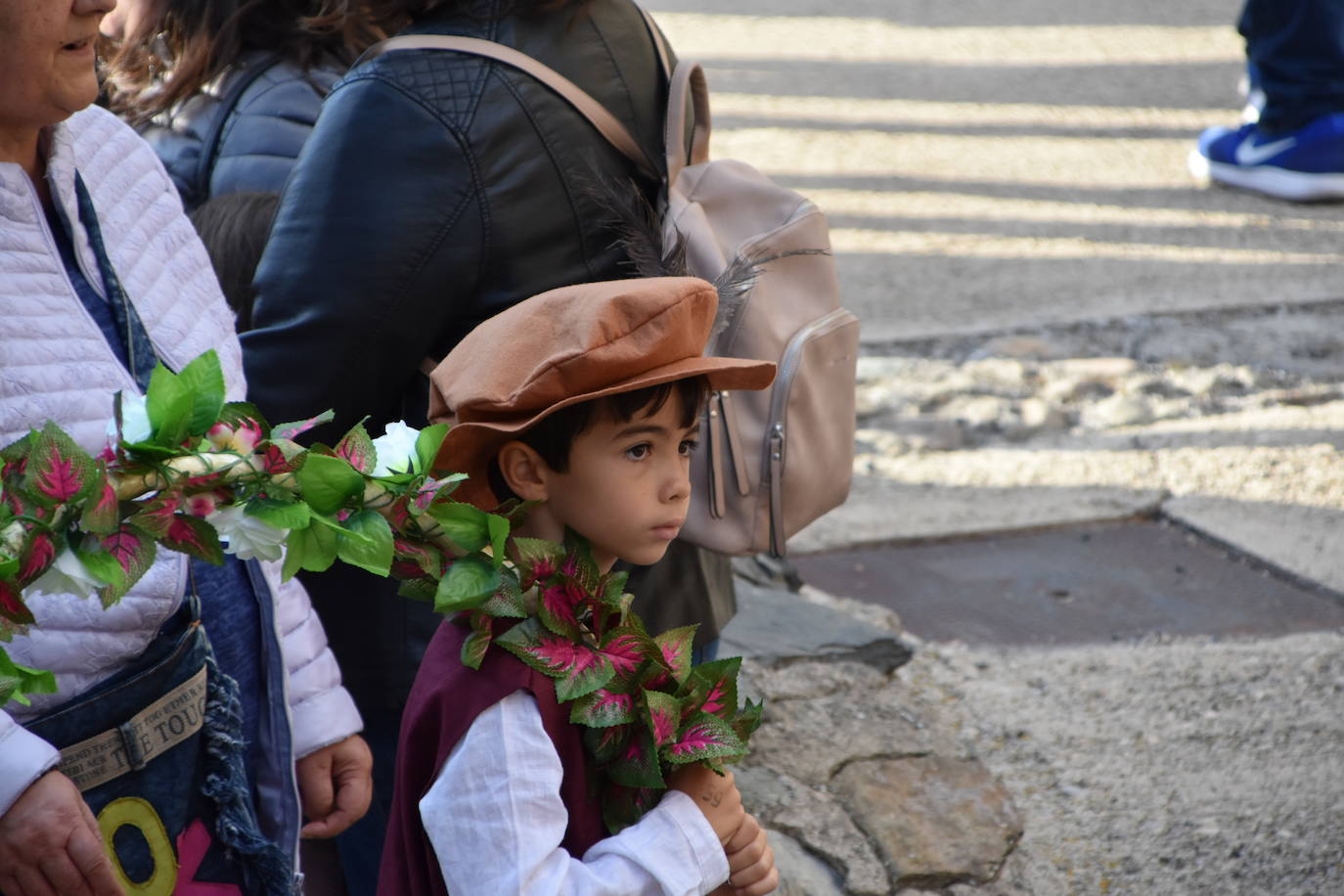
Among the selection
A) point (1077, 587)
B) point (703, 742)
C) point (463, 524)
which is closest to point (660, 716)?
point (703, 742)

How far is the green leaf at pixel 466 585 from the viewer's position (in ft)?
4.45

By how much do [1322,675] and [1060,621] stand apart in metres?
0.62

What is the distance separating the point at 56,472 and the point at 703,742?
68 centimetres

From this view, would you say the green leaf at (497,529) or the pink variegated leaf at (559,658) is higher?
the green leaf at (497,529)

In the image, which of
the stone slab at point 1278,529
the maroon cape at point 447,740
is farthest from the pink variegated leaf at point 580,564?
the stone slab at point 1278,529

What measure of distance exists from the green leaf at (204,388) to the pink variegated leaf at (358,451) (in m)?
0.11

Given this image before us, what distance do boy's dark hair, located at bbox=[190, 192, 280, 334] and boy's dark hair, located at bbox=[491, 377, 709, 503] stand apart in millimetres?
742

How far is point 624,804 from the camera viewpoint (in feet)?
5.05

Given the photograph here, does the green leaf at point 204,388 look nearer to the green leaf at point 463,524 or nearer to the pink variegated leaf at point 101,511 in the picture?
the pink variegated leaf at point 101,511

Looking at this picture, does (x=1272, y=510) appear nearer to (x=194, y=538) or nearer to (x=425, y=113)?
(x=425, y=113)

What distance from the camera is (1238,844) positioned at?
8.71ft

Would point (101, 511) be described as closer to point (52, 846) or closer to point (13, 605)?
point (13, 605)

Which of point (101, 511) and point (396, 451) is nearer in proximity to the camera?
point (101, 511)

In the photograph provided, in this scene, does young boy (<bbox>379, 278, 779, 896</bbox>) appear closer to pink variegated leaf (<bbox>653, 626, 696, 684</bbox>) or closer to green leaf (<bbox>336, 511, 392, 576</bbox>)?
pink variegated leaf (<bbox>653, 626, 696, 684</bbox>)
